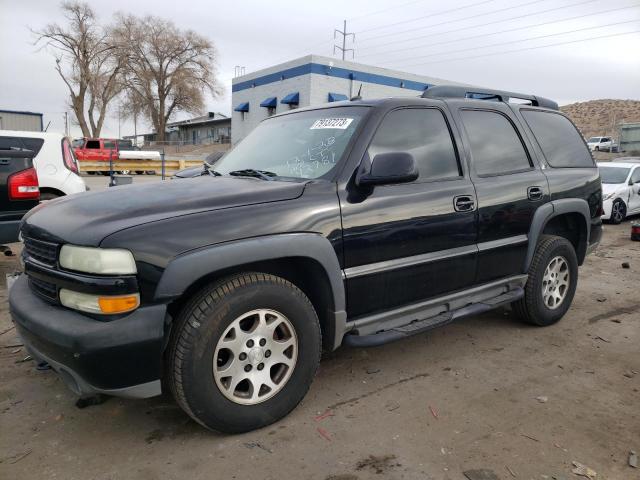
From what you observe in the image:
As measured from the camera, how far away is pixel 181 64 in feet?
164

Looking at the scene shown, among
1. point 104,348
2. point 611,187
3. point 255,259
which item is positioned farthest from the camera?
point 611,187

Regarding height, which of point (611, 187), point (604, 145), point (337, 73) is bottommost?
point (611, 187)

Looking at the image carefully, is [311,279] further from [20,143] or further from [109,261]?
[20,143]

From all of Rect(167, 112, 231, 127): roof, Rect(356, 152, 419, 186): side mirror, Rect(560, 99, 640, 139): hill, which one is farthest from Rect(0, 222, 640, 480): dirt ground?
Rect(167, 112, 231, 127): roof

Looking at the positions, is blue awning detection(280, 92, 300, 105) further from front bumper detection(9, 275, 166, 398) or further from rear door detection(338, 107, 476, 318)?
front bumper detection(9, 275, 166, 398)

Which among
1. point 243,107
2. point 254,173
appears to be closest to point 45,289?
point 254,173

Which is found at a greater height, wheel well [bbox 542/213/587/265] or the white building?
the white building

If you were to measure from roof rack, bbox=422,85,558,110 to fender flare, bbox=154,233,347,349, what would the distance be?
1.68 m

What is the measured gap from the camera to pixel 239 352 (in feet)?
8.51

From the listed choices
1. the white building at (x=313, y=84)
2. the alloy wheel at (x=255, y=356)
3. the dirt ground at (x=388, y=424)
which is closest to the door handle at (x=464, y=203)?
the dirt ground at (x=388, y=424)

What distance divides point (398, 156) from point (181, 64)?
171ft

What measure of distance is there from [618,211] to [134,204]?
11.7 meters

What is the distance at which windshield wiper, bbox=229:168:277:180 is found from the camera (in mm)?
3198

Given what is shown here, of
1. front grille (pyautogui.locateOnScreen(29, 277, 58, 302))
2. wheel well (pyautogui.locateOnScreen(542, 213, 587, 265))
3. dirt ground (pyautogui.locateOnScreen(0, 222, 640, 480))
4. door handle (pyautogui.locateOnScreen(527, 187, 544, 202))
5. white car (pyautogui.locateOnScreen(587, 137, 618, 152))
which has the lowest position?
dirt ground (pyautogui.locateOnScreen(0, 222, 640, 480))
